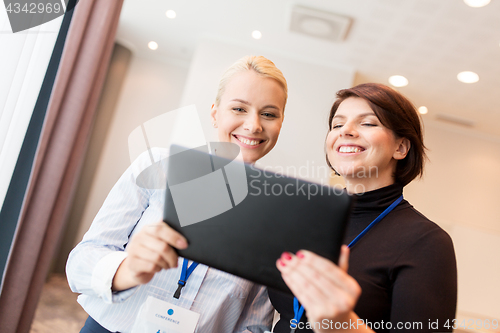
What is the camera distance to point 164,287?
3.33 feet

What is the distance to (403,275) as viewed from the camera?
37.2 inches

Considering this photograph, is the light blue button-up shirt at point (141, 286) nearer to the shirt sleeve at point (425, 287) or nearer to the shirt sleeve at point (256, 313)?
the shirt sleeve at point (256, 313)

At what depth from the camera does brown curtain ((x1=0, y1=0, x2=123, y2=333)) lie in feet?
4.90

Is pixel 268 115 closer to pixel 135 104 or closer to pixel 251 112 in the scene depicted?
pixel 251 112

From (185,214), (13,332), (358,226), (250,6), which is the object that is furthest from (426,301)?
(250,6)

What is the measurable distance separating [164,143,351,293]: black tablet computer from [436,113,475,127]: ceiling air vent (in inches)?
191

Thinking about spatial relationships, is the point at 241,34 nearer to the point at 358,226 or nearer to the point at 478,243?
the point at 358,226

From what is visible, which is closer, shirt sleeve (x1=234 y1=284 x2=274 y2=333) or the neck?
shirt sleeve (x1=234 y1=284 x2=274 y2=333)

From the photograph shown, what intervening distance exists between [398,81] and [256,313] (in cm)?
378

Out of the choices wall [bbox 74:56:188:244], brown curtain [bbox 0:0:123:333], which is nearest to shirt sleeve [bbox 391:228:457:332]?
brown curtain [bbox 0:0:123:333]

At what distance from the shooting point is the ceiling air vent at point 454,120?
471cm

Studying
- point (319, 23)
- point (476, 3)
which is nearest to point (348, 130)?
point (476, 3)

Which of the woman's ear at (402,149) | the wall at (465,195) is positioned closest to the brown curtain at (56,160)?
the woman's ear at (402,149)

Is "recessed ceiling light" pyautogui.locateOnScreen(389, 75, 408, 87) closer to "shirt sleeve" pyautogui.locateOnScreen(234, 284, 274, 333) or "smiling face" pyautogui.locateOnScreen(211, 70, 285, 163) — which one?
"smiling face" pyautogui.locateOnScreen(211, 70, 285, 163)
